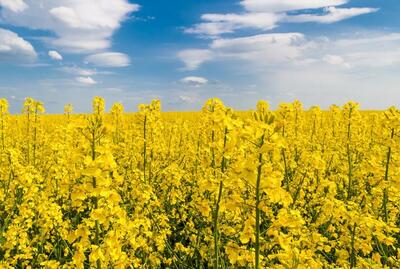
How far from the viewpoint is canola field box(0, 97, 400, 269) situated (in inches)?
121

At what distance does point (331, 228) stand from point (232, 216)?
56.0 inches

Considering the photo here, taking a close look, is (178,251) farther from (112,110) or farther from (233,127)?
(112,110)

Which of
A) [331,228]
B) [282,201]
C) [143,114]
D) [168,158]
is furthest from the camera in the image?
[168,158]

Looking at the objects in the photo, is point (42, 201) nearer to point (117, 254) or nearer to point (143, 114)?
point (117, 254)

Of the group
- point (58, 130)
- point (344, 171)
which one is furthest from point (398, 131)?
point (58, 130)

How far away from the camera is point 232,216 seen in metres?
5.20

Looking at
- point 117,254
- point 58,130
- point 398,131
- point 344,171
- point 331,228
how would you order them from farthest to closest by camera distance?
1. point 58,130
2. point 344,171
3. point 398,131
4. point 331,228
5. point 117,254

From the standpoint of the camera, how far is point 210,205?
477 cm

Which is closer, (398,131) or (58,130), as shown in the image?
(398,131)

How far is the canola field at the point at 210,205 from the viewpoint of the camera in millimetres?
3072

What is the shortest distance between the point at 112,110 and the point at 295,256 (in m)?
9.50

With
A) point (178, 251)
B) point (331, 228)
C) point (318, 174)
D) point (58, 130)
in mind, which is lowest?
point (178, 251)

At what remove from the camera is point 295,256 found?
10.8 ft

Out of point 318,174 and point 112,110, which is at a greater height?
point 112,110
